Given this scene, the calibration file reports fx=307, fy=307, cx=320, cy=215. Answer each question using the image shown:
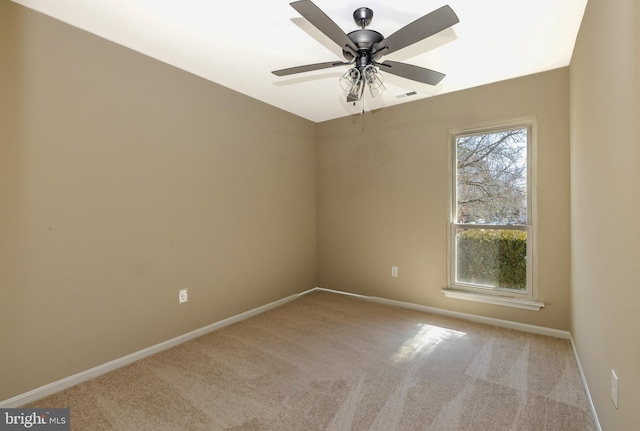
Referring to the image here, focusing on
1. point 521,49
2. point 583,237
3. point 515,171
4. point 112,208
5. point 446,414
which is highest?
point 521,49

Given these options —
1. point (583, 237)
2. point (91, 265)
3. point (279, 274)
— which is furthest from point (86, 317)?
point (583, 237)

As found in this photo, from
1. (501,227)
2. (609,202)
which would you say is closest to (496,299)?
(501,227)

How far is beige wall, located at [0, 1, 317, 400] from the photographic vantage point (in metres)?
1.93

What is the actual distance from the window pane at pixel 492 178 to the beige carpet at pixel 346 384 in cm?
117

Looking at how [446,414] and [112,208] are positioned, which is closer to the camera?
[446,414]

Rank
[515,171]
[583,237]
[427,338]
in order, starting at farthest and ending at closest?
[515,171] < [427,338] < [583,237]

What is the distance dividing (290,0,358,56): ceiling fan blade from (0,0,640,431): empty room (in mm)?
15

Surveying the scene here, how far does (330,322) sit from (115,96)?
281 cm

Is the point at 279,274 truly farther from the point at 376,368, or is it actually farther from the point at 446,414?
the point at 446,414

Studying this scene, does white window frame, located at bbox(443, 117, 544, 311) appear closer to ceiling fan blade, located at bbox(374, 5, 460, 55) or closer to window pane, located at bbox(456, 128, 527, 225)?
window pane, located at bbox(456, 128, 527, 225)

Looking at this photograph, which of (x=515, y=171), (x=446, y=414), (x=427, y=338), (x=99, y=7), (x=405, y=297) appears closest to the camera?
(x=446, y=414)

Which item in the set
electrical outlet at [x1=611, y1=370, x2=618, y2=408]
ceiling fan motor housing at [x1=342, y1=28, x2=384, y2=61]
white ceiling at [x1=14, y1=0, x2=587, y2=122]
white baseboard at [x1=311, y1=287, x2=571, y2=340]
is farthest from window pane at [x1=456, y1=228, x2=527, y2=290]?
ceiling fan motor housing at [x1=342, y1=28, x2=384, y2=61]

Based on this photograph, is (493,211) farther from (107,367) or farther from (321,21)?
(107,367)

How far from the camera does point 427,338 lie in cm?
285
